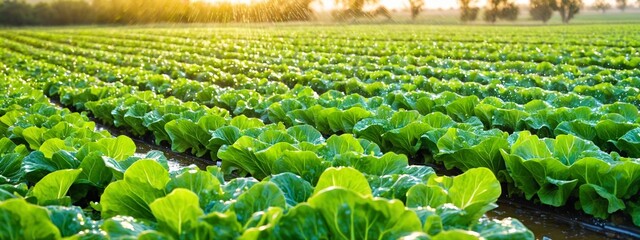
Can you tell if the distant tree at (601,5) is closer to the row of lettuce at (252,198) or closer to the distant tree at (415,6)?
the distant tree at (415,6)

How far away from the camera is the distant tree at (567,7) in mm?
65875

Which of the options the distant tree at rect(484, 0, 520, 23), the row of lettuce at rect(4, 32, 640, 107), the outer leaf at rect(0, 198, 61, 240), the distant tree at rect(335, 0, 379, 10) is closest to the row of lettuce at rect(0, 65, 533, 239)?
the outer leaf at rect(0, 198, 61, 240)

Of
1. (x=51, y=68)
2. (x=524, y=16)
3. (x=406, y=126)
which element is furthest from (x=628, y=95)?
(x=524, y=16)

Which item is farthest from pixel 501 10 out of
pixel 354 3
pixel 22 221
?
pixel 22 221

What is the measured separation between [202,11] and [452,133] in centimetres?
5408

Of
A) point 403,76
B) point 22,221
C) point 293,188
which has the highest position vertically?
point 22,221

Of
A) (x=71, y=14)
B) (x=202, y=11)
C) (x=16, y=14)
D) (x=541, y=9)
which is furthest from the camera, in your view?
(x=541, y=9)

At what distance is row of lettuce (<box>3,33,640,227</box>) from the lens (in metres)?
4.45

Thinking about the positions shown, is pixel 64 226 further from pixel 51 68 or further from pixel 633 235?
pixel 51 68

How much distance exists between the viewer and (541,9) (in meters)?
68.9

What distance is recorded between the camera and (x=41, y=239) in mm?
2625

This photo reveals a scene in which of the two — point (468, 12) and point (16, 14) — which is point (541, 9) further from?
point (16, 14)

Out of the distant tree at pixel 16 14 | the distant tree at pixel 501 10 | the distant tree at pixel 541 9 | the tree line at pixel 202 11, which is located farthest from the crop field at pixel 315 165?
the distant tree at pixel 501 10

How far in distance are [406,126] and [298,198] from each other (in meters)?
2.79
